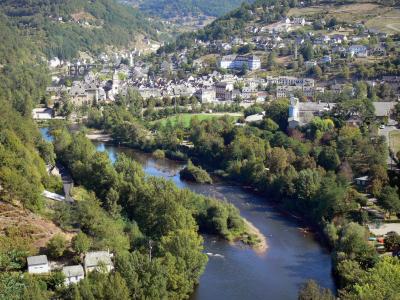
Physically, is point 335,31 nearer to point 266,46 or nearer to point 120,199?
point 266,46

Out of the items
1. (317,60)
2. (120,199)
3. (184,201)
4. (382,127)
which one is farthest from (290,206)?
(317,60)

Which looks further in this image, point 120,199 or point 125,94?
point 125,94

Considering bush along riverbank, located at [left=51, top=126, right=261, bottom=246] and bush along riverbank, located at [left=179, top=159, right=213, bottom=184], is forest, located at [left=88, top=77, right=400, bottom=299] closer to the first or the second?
bush along riverbank, located at [left=179, top=159, right=213, bottom=184]

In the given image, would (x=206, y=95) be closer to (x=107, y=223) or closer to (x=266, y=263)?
(x=266, y=263)

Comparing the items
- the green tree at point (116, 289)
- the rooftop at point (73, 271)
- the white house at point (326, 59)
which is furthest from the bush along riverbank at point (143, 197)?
the white house at point (326, 59)

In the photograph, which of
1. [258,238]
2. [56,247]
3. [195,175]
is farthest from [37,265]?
[195,175]

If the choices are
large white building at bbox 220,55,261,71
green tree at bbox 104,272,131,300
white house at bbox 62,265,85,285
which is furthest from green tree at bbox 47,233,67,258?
large white building at bbox 220,55,261,71
